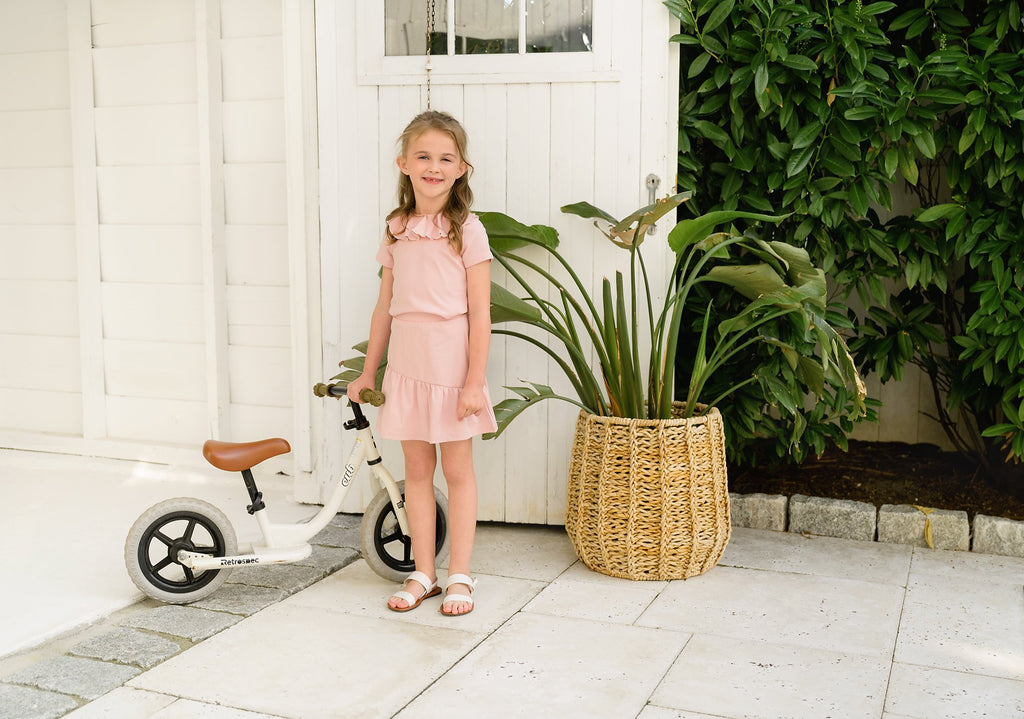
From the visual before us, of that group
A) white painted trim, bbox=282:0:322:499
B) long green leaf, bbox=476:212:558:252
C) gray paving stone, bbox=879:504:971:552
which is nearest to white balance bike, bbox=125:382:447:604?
long green leaf, bbox=476:212:558:252

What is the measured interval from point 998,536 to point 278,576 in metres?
1.92

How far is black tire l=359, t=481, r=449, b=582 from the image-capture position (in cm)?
257

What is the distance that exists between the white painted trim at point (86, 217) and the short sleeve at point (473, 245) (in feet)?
6.29

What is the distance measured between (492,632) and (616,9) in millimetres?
1654

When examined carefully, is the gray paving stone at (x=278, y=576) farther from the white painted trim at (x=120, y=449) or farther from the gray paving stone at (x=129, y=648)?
the white painted trim at (x=120, y=449)

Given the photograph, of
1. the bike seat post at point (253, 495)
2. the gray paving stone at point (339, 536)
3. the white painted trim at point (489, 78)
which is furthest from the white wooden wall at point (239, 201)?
the bike seat post at point (253, 495)

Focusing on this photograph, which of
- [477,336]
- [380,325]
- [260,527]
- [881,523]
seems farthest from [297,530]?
[881,523]

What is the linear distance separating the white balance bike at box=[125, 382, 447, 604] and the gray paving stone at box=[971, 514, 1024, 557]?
4.81 feet

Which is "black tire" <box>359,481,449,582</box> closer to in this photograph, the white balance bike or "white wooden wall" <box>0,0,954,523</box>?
the white balance bike

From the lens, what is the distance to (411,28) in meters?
2.95

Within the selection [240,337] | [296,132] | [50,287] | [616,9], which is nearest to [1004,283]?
[616,9]

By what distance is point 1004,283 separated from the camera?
2777 mm

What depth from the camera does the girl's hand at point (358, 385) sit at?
2.44m

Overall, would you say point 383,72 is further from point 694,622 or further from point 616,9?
point 694,622
